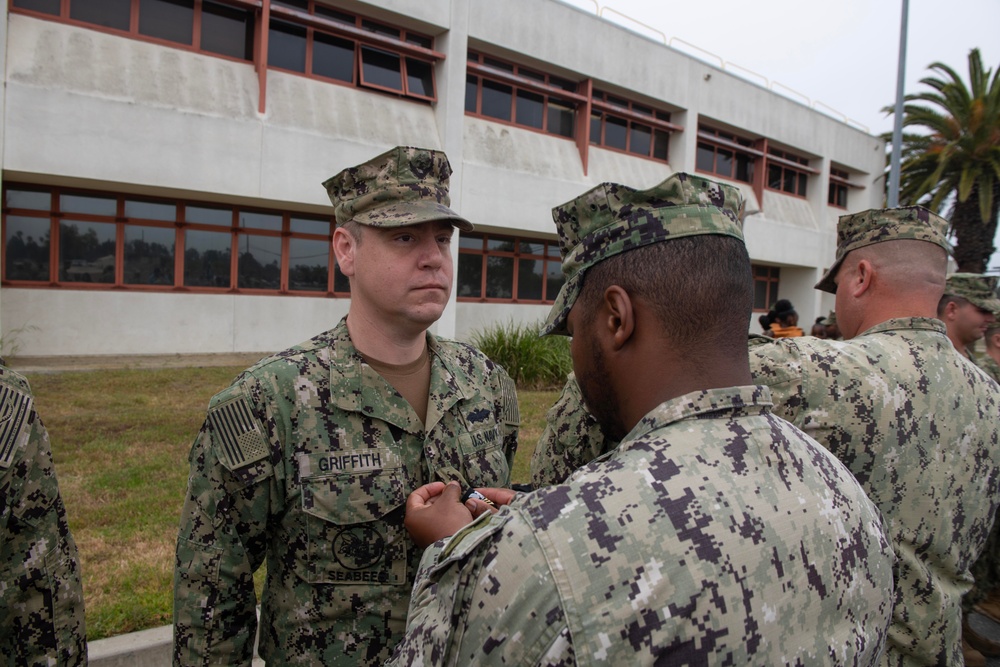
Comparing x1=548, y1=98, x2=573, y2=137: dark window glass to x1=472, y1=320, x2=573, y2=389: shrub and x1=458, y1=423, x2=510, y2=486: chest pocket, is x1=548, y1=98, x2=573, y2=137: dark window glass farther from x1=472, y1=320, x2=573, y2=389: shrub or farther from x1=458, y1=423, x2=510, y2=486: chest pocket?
x1=458, y1=423, x2=510, y2=486: chest pocket

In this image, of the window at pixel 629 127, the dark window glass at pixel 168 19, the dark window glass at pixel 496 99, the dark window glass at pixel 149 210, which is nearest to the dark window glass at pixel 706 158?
the window at pixel 629 127

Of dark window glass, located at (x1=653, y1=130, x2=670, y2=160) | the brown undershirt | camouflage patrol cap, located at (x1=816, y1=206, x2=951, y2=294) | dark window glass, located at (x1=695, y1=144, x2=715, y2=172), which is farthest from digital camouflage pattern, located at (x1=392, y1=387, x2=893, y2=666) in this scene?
dark window glass, located at (x1=695, y1=144, x2=715, y2=172)

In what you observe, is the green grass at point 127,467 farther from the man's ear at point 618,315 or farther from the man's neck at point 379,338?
the man's ear at point 618,315

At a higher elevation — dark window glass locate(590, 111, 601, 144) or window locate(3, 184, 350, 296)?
dark window glass locate(590, 111, 601, 144)

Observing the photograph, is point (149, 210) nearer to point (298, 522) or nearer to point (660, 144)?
point (298, 522)

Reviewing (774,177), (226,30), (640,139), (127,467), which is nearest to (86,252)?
(226,30)

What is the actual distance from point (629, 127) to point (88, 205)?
13.1m

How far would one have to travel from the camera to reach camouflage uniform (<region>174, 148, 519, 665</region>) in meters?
1.90

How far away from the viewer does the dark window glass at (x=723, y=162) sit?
2077 cm

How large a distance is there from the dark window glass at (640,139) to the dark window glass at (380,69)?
726cm

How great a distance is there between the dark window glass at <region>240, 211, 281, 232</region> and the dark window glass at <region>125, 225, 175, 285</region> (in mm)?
1324

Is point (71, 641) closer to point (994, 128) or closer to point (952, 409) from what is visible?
point (952, 409)

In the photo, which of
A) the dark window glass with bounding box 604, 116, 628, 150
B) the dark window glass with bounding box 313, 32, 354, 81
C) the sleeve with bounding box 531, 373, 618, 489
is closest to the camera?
the sleeve with bounding box 531, 373, 618, 489

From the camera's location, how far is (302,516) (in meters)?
1.94
